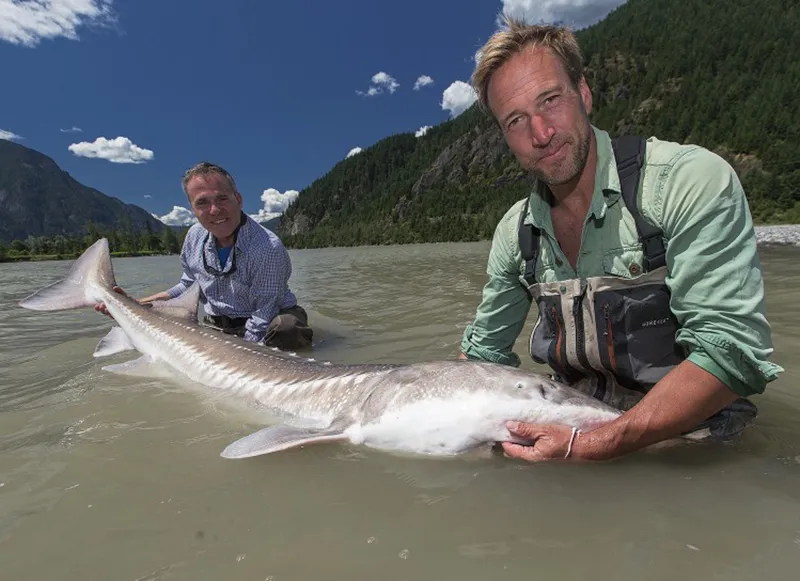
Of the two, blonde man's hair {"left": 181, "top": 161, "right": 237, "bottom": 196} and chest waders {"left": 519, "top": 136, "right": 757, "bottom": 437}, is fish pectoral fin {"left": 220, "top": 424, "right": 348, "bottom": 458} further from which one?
blonde man's hair {"left": 181, "top": 161, "right": 237, "bottom": 196}

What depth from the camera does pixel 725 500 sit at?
6.24 feet

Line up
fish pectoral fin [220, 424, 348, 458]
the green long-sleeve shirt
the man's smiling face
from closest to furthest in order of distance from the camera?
the green long-sleeve shirt
fish pectoral fin [220, 424, 348, 458]
the man's smiling face

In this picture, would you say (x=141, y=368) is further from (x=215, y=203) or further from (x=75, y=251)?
(x=75, y=251)

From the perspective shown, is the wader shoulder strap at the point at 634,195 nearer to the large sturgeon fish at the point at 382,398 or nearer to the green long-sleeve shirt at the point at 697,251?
the green long-sleeve shirt at the point at 697,251

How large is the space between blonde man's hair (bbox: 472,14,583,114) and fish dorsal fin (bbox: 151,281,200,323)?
12.7 ft

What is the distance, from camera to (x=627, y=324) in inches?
95.1

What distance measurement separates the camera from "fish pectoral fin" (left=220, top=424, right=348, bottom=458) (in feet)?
7.80

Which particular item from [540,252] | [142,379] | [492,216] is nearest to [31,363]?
[142,379]

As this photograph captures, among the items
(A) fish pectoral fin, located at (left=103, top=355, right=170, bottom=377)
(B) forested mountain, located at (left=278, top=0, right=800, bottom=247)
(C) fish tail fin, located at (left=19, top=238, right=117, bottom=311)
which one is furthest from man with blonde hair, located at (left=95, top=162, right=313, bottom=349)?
(B) forested mountain, located at (left=278, top=0, right=800, bottom=247)

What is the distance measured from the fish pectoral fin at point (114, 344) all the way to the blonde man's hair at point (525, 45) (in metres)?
4.65

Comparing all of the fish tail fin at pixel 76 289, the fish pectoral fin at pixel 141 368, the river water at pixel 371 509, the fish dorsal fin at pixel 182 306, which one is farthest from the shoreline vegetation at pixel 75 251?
the fish tail fin at pixel 76 289

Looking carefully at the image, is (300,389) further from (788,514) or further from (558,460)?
(788,514)

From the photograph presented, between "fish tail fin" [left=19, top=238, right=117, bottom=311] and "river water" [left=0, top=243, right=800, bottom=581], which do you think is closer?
"river water" [left=0, top=243, right=800, bottom=581]

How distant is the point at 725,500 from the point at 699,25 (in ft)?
493
